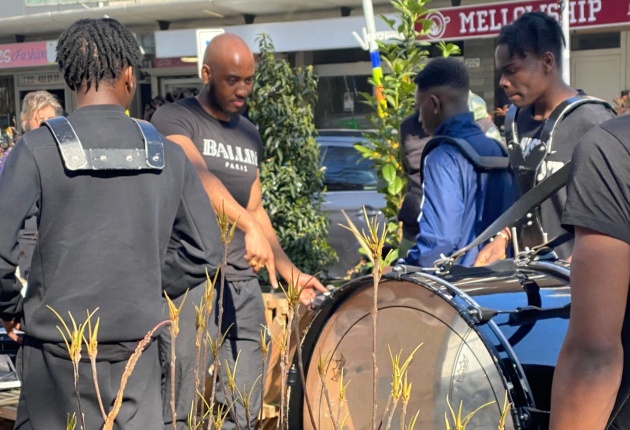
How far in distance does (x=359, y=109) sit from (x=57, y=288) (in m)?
14.1

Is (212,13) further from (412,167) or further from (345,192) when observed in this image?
(412,167)

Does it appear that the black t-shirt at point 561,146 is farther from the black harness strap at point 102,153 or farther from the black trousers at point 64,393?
the black trousers at point 64,393

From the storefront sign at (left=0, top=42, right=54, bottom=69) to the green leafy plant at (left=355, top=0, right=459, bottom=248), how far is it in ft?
42.5

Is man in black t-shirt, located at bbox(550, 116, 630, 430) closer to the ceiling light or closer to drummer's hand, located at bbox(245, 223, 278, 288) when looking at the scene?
drummer's hand, located at bbox(245, 223, 278, 288)

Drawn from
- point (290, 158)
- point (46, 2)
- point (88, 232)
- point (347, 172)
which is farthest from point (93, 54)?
point (46, 2)

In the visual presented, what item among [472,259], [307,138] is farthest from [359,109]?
[472,259]

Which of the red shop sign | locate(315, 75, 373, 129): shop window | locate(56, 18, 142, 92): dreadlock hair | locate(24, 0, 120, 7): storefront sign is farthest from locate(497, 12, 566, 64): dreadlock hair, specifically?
locate(24, 0, 120, 7): storefront sign

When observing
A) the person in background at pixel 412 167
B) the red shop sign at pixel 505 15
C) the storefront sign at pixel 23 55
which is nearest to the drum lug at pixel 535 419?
the person in background at pixel 412 167

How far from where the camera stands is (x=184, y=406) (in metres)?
3.66

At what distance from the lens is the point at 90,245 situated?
9.10 feet

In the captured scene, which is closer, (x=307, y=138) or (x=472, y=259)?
(x=472, y=259)

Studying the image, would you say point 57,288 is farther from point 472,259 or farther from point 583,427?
point 472,259

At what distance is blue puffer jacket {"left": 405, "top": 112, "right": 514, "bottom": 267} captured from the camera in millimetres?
3910

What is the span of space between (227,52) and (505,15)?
29.1 ft
